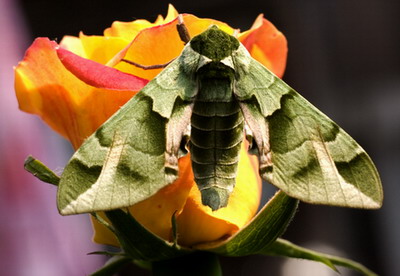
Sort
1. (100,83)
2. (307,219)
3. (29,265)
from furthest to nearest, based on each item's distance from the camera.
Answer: (307,219), (29,265), (100,83)

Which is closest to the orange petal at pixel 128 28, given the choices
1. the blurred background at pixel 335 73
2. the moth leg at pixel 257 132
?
the moth leg at pixel 257 132

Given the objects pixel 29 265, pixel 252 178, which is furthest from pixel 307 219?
pixel 252 178

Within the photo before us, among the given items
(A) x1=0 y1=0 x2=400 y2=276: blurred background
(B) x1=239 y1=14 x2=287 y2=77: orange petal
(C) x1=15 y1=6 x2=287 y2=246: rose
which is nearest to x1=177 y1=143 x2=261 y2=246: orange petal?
(C) x1=15 y1=6 x2=287 y2=246: rose

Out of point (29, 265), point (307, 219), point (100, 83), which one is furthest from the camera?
point (307, 219)

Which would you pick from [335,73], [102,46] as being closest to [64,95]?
[102,46]

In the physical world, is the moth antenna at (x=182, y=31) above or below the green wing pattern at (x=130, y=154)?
above

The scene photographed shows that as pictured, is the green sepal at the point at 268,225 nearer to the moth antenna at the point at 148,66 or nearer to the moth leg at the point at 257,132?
the moth leg at the point at 257,132

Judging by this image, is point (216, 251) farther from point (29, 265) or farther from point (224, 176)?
point (29, 265)
